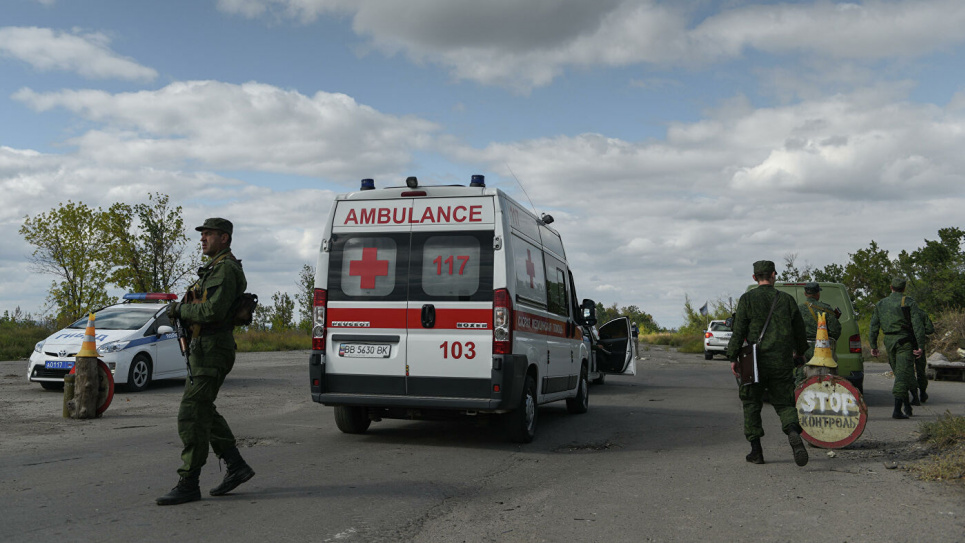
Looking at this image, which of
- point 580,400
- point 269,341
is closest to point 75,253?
point 269,341

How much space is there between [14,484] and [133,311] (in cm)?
954

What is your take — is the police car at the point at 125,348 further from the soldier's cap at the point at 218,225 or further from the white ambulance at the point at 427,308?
the soldier's cap at the point at 218,225

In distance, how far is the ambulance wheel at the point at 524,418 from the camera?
28.4 ft

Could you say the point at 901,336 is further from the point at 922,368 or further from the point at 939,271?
the point at 939,271

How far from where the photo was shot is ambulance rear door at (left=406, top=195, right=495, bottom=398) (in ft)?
26.7

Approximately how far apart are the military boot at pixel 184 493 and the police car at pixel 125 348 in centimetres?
849

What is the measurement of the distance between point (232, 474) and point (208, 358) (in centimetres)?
89

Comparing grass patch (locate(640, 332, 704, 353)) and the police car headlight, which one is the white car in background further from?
the police car headlight

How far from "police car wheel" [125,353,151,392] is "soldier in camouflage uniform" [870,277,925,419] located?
12054 millimetres

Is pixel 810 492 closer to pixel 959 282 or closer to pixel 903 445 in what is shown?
pixel 903 445

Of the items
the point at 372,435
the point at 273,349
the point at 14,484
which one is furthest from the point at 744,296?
the point at 273,349

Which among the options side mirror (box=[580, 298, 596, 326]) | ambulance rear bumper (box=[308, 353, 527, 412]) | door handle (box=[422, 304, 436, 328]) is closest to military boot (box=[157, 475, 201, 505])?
ambulance rear bumper (box=[308, 353, 527, 412])

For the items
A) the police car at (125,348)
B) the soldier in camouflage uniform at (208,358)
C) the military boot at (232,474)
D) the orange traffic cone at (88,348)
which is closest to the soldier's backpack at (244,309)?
the soldier in camouflage uniform at (208,358)

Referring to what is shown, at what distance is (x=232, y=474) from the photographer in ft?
19.6
